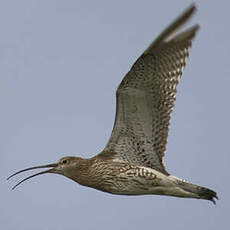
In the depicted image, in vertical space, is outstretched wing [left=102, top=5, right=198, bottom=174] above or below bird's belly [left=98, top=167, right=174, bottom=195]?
above

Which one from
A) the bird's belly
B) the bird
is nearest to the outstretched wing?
the bird

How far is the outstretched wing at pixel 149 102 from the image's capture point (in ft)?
49.1

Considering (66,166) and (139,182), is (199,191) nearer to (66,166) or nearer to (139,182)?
(139,182)

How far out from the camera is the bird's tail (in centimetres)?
1495

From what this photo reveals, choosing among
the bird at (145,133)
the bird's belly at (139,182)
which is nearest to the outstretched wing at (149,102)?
the bird at (145,133)

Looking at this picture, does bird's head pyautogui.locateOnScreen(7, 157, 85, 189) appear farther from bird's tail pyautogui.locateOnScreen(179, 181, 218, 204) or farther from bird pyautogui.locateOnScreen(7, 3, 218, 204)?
bird's tail pyautogui.locateOnScreen(179, 181, 218, 204)

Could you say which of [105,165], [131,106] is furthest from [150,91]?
[105,165]

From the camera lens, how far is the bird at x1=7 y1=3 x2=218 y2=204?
14945 millimetres

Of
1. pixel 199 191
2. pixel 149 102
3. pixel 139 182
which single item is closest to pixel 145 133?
pixel 149 102

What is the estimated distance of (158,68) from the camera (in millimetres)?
15344

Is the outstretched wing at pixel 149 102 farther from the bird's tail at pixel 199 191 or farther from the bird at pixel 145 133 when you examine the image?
the bird's tail at pixel 199 191

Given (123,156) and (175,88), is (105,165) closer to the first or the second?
(123,156)

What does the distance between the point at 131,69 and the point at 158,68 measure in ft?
2.00

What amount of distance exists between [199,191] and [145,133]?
137 centimetres
